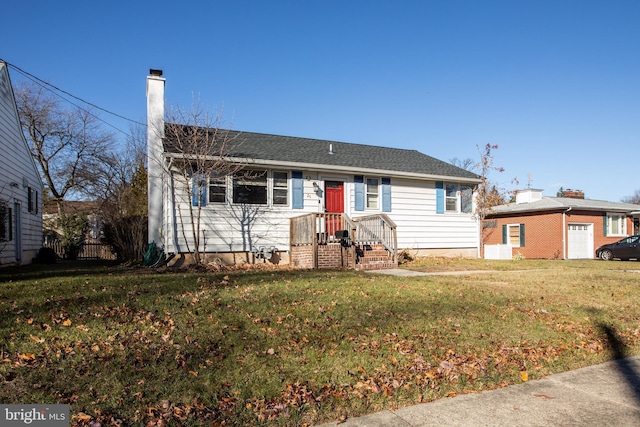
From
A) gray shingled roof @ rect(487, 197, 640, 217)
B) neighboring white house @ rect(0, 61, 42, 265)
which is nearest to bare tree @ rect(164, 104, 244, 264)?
neighboring white house @ rect(0, 61, 42, 265)

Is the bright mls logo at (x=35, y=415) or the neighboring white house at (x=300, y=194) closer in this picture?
the bright mls logo at (x=35, y=415)

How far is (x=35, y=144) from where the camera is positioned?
28219 mm

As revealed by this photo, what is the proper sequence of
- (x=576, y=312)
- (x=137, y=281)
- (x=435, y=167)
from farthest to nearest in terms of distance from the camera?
(x=435, y=167) → (x=137, y=281) → (x=576, y=312)

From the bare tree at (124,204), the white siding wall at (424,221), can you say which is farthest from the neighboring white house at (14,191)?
the white siding wall at (424,221)

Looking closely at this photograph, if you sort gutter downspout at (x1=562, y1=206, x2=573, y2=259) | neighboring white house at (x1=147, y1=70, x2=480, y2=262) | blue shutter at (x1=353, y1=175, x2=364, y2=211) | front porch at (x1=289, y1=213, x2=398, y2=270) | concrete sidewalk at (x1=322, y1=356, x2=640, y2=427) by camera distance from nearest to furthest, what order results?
1. concrete sidewalk at (x1=322, y1=356, x2=640, y2=427)
2. front porch at (x1=289, y1=213, x2=398, y2=270)
3. neighboring white house at (x1=147, y1=70, x2=480, y2=262)
4. blue shutter at (x1=353, y1=175, x2=364, y2=211)
5. gutter downspout at (x1=562, y1=206, x2=573, y2=259)

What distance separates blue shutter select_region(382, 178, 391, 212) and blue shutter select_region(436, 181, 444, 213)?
2.32 m

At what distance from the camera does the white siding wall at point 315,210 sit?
12.9m

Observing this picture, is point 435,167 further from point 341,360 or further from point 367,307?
point 341,360

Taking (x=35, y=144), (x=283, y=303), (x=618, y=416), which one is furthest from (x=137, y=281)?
(x=35, y=144)

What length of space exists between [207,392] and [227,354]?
774mm

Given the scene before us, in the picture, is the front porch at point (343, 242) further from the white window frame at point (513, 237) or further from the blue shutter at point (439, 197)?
the white window frame at point (513, 237)

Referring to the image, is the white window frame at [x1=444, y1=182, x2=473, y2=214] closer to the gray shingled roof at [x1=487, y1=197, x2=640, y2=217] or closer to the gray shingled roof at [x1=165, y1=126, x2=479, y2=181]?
the gray shingled roof at [x1=165, y1=126, x2=479, y2=181]

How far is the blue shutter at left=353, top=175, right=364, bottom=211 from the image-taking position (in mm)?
15172

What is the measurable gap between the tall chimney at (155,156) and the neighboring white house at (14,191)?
3.84 m
